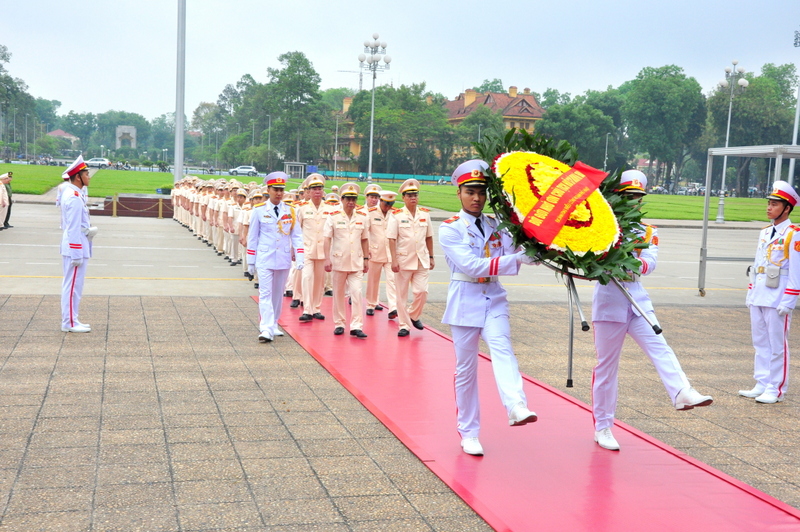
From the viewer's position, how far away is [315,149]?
325ft

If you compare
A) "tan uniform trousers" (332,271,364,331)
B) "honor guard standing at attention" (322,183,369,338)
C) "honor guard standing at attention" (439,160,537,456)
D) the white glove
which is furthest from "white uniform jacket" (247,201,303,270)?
the white glove

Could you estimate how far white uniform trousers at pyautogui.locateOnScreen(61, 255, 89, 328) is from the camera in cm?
927

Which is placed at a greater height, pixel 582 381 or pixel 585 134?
pixel 585 134

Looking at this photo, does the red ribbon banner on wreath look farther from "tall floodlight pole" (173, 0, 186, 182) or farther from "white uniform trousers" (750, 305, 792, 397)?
"tall floodlight pole" (173, 0, 186, 182)

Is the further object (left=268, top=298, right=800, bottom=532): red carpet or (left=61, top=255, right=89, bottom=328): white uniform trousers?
(left=61, top=255, right=89, bottom=328): white uniform trousers

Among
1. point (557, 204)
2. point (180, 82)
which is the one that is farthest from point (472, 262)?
point (180, 82)

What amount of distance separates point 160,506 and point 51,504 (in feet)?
2.00

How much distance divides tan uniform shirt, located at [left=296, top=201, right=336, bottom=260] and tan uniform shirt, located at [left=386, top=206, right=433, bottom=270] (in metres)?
0.97

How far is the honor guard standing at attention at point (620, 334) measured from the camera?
17.9 ft

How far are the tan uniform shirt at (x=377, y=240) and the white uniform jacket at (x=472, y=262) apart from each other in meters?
5.58

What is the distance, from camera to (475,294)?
214 inches

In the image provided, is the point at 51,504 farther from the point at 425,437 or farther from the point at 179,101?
the point at 179,101

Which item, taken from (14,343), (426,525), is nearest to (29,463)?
(426,525)

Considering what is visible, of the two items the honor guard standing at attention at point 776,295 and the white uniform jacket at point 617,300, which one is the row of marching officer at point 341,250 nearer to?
the honor guard standing at attention at point 776,295
